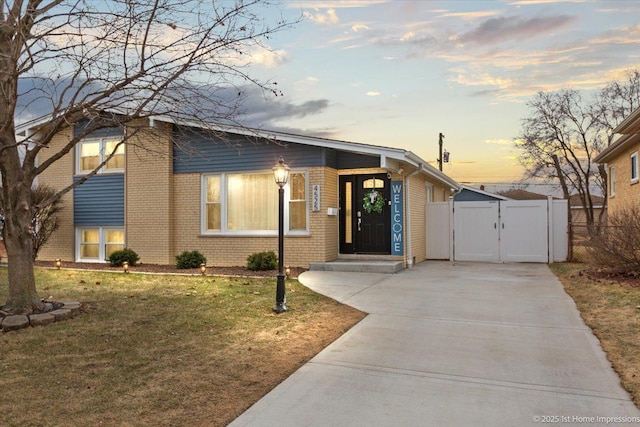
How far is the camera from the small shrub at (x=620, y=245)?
8711mm

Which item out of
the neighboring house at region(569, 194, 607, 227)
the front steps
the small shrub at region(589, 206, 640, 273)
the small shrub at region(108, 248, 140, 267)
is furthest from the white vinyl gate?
the neighboring house at region(569, 194, 607, 227)

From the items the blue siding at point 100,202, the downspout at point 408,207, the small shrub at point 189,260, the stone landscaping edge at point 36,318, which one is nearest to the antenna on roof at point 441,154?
the downspout at point 408,207

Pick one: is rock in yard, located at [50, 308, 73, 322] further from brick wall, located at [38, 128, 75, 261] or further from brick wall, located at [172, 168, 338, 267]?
brick wall, located at [38, 128, 75, 261]

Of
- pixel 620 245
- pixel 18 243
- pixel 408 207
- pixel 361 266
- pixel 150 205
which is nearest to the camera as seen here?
pixel 18 243

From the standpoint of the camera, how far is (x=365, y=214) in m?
12.2

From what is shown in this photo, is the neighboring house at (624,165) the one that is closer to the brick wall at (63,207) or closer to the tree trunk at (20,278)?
the tree trunk at (20,278)

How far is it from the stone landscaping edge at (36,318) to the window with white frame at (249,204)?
6206 millimetres

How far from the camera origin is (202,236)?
12828 millimetres

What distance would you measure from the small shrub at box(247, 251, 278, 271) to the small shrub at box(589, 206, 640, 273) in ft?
22.8

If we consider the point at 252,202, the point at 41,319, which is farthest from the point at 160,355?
the point at 252,202

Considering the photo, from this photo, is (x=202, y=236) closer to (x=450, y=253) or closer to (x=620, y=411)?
(x=450, y=253)

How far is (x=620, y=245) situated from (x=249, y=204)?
8603 millimetres

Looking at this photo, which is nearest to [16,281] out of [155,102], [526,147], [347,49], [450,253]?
[155,102]

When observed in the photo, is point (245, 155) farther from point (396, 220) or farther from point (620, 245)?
point (620, 245)
